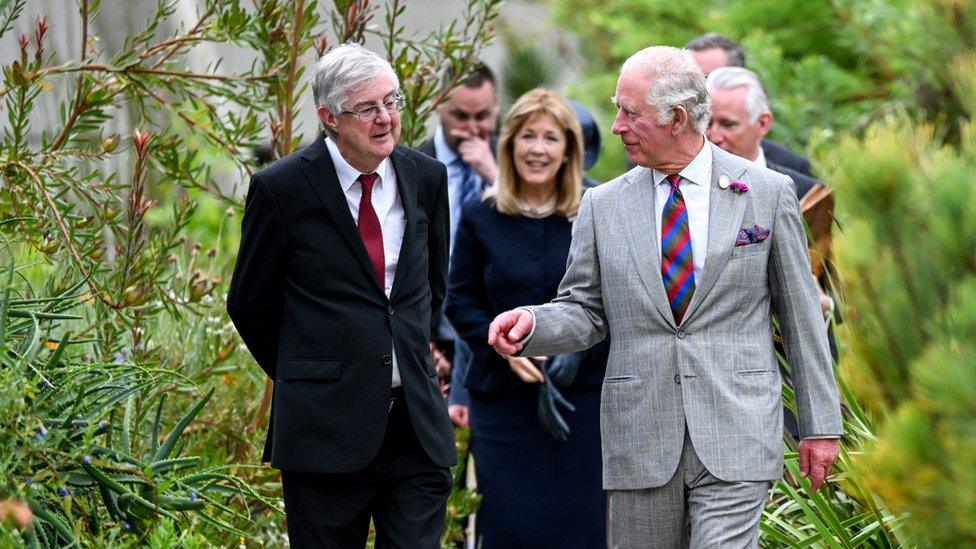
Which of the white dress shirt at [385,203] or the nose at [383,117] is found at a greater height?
the nose at [383,117]

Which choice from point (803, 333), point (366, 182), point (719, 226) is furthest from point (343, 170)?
point (803, 333)

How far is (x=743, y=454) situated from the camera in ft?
14.8

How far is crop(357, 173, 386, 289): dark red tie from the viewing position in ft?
15.3

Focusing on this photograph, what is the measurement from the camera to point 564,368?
607cm

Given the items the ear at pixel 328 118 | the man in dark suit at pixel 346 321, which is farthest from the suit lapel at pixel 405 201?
the ear at pixel 328 118

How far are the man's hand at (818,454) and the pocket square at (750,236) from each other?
64cm

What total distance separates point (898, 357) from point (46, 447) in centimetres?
226

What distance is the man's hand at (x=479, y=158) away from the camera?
716cm

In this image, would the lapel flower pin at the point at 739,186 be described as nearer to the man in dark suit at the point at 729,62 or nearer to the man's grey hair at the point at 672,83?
the man's grey hair at the point at 672,83

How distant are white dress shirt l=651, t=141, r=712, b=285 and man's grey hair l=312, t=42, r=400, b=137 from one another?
916mm

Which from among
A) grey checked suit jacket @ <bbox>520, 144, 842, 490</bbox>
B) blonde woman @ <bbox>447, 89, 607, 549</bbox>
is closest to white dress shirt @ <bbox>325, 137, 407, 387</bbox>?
grey checked suit jacket @ <bbox>520, 144, 842, 490</bbox>

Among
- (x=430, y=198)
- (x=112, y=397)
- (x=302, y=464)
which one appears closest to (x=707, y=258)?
(x=430, y=198)

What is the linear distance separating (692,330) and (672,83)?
776 millimetres

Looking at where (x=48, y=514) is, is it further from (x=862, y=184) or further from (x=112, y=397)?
(x=862, y=184)
